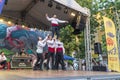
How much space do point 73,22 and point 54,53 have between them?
4.50 metres

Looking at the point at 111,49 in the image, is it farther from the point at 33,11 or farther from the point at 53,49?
the point at 33,11

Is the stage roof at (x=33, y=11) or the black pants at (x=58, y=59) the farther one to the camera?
the stage roof at (x=33, y=11)

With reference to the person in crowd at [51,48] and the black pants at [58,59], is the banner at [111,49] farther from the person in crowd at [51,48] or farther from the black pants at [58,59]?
the person in crowd at [51,48]

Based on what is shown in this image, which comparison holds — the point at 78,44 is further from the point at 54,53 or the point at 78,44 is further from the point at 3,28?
the point at 54,53

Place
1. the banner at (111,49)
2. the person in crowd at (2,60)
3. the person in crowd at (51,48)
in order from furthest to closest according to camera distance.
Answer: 1. the person in crowd at (2,60)
2. the banner at (111,49)
3. the person in crowd at (51,48)

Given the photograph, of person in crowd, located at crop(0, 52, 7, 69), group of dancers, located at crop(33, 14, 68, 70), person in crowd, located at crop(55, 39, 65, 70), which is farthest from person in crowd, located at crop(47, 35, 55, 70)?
person in crowd, located at crop(0, 52, 7, 69)

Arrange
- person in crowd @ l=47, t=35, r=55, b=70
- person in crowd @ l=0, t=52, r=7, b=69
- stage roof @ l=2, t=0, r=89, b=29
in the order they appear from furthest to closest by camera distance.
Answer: stage roof @ l=2, t=0, r=89, b=29, person in crowd @ l=0, t=52, r=7, b=69, person in crowd @ l=47, t=35, r=55, b=70

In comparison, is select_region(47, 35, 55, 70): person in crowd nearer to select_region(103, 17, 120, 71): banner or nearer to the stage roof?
the stage roof

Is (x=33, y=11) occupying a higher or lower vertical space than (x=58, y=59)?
higher

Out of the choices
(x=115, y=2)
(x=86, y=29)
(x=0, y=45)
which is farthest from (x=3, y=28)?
(x=115, y=2)

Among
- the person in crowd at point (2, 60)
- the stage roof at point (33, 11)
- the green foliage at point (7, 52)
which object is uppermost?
the stage roof at point (33, 11)

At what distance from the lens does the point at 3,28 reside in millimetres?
14086

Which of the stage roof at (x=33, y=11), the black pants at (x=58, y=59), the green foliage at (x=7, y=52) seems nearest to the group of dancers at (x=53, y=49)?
the black pants at (x=58, y=59)

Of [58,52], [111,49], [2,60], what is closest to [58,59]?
[58,52]
